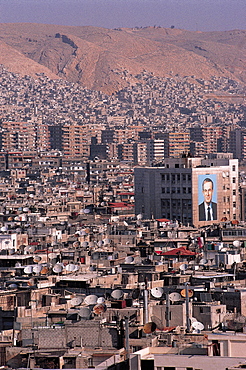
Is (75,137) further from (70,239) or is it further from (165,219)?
(70,239)

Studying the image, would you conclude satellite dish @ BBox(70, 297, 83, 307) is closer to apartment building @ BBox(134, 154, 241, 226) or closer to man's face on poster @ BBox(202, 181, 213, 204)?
apartment building @ BBox(134, 154, 241, 226)

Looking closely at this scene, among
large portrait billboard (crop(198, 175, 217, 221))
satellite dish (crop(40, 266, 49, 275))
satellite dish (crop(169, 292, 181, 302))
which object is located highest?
large portrait billboard (crop(198, 175, 217, 221))

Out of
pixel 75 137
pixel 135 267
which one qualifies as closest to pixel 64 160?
pixel 75 137

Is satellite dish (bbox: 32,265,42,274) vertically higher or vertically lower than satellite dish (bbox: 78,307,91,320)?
higher

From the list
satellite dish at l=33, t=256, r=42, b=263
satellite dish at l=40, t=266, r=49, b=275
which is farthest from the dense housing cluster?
Result: satellite dish at l=33, t=256, r=42, b=263

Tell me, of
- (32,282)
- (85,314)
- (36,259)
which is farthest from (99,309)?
(36,259)

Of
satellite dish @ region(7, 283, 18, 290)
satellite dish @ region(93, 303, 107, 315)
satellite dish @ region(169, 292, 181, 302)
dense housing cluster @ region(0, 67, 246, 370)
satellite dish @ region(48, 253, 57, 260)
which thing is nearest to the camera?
dense housing cluster @ region(0, 67, 246, 370)

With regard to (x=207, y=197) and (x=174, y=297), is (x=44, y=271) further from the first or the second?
(x=207, y=197)

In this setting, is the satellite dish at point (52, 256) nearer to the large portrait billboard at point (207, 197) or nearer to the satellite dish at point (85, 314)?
the satellite dish at point (85, 314)
